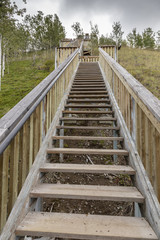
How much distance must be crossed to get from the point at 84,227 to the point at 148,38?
1589 inches

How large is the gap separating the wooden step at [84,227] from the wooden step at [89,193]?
0.54ft

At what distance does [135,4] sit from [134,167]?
2494 inches

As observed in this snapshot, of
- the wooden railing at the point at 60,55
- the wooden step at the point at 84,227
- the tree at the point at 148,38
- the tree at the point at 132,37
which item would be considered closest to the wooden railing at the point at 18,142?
the wooden step at the point at 84,227

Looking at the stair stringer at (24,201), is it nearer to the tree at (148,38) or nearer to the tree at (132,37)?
the tree at (132,37)

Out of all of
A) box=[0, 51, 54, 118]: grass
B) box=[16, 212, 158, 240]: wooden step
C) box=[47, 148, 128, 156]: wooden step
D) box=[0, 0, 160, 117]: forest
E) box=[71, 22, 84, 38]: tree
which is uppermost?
box=[71, 22, 84, 38]: tree

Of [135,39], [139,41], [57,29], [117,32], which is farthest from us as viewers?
[135,39]

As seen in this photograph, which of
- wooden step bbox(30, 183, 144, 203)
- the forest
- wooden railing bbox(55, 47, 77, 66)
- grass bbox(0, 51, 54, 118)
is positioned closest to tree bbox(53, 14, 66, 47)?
the forest

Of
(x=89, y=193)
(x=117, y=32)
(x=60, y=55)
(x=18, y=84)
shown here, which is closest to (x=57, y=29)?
(x=117, y=32)

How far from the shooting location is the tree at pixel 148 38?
32.3 meters

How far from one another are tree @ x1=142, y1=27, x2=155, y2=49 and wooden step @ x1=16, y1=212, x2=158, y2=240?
3896 centimetres

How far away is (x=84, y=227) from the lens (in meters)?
1.19

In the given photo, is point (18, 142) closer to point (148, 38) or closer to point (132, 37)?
point (132, 37)

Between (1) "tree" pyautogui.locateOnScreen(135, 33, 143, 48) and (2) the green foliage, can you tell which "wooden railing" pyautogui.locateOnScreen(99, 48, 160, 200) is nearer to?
(1) "tree" pyautogui.locateOnScreen(135, 33, 143, 48)

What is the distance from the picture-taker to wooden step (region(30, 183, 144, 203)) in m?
1.42
